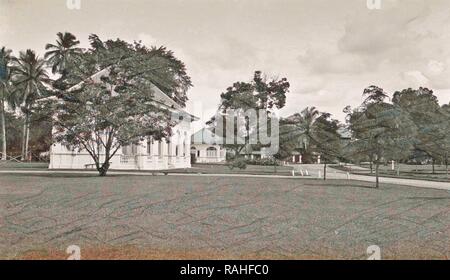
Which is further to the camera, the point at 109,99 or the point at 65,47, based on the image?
the point at 65,47

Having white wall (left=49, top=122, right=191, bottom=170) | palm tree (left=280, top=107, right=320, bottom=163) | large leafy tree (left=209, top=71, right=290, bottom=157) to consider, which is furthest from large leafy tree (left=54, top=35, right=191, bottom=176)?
white wall (left=49, top=122, right=191, bottom=170)

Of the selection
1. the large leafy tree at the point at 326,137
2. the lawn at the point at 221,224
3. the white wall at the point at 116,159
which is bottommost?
the lawn at the point at 221,224

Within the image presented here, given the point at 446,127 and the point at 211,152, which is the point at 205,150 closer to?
the point at 211,152

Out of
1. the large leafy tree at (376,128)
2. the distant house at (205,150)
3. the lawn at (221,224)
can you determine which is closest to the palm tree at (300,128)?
the large leafy tree at (376,128)

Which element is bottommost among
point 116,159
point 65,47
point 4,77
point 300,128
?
point 116,159

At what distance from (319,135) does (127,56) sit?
916 cm

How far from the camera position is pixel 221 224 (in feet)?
30.0

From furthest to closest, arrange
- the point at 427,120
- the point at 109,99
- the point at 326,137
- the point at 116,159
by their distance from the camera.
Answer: the point at 116,159 < the point at 427,120 < the point at 109,99 < the point at 326,137

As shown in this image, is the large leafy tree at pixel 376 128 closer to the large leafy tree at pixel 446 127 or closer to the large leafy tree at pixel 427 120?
the large leafy tree at pixel 427 120

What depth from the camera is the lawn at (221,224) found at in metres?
7.92

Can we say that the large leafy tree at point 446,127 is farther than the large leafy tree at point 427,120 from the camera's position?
Yes

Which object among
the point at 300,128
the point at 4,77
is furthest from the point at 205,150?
the point at 4,77

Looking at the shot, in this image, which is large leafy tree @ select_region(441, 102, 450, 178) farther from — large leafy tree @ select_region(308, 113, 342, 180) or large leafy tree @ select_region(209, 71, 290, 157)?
large leafy tree @ select_region(209, 71, 290, 157)

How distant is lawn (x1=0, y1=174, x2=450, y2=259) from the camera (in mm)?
7922
